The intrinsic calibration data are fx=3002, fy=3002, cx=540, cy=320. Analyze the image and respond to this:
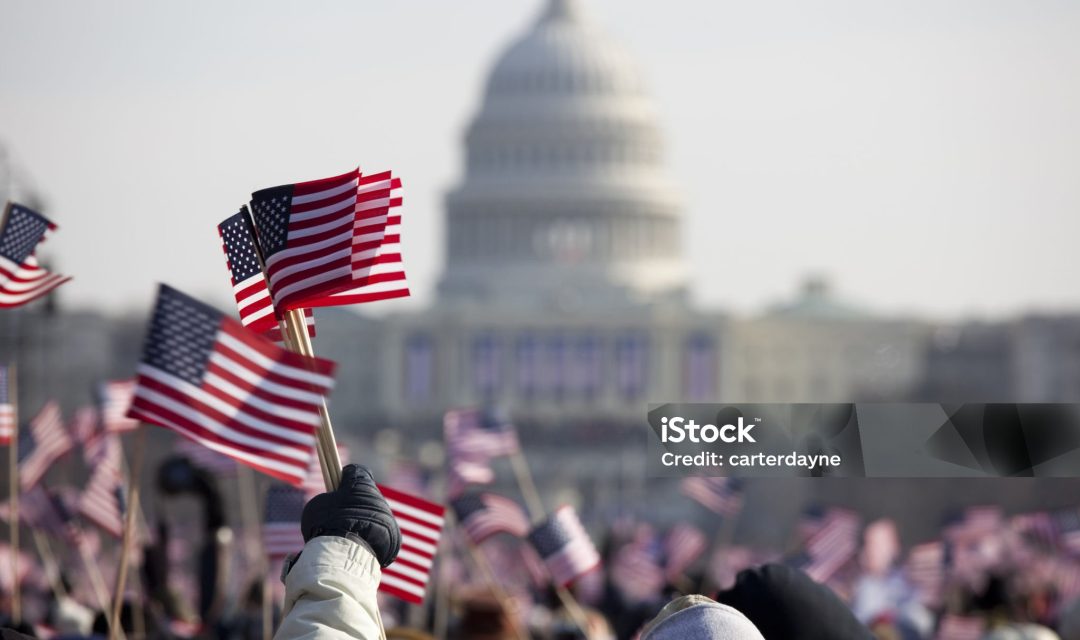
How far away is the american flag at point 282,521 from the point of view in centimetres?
1373

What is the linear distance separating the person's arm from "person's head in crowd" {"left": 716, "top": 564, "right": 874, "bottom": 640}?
3.74ft

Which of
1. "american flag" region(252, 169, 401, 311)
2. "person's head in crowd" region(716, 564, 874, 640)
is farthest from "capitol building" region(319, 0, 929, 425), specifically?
"person's head in crowd" region(716, 564, 874, 640)

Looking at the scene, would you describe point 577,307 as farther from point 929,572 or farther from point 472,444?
point 472,444

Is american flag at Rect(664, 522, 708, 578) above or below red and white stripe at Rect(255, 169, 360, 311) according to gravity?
below

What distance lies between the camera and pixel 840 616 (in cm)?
827

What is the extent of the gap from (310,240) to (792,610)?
1937mm

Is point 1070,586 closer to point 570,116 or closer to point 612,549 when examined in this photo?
point 612,549

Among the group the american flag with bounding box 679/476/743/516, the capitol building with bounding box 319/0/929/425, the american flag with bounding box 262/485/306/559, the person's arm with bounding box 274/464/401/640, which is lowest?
the capitol building with bounding box 319/0/929/425

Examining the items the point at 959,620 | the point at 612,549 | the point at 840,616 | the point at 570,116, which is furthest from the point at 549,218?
the point at 840,616

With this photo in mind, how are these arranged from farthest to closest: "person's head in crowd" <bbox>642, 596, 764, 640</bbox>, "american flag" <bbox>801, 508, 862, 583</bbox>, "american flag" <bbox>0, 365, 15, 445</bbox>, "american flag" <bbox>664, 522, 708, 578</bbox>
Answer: "american flag" <bbox>664, 522, 708, 578</bbox> < "american flag" <bbox>801, 508, 862, 583</bbox> < "american flag" <bbox>0, 365, 15, 445</bbox> < "person's head in crowd" <bbox>642, 596, 764, 640</bbox>

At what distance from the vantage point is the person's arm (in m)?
7.28

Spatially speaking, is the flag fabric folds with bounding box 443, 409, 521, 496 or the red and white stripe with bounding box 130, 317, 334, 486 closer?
the red and white stripe with bounding box 130, 317, 334, 486

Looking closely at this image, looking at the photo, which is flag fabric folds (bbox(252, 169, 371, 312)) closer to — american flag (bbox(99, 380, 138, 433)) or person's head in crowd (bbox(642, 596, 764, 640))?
person's head in crowd (bbox(642, 596, 764, 640))

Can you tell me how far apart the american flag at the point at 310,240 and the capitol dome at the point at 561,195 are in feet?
447
